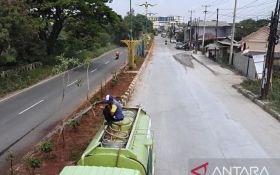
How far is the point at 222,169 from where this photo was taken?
11391 millimetres

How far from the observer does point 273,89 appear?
2439 cm

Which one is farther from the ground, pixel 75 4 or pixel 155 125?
pixel 75 4

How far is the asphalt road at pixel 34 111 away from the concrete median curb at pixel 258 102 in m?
10.4

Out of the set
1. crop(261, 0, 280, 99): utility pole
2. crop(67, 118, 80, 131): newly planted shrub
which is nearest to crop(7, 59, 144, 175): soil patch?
crop(67, 118, 80, 131): newly planted shrub

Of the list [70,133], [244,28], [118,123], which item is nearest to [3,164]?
[70,133]

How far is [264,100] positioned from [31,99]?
14397 millimetres

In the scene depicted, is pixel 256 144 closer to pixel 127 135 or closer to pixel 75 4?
pixel 127 135

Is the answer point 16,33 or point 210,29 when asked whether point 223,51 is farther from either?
point 210,29

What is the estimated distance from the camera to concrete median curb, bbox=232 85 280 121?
18.3m

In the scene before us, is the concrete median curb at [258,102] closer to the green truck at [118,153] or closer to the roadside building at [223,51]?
the green truck at [118,153]

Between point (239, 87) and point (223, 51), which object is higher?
point (223, 51)

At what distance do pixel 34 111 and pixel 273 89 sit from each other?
1510 cm

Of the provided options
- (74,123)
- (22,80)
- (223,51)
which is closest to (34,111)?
(74,123)

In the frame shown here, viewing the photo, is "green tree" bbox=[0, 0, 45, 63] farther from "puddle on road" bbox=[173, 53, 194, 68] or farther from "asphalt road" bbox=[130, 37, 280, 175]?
"puddle on road" bbox=[173, 53, 194, 68]
